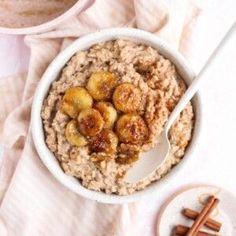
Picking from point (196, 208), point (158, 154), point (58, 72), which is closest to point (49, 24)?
point (58, 72)

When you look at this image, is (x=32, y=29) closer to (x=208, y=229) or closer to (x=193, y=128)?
(x=193, y=128)

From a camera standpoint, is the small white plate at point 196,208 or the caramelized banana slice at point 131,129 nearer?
the caramelized banana slice at point 131,129

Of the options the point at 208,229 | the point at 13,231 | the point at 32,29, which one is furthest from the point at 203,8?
the point at 13,231

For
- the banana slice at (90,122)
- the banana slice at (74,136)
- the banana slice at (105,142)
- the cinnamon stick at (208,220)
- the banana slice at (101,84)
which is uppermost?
the banana slice at (101,84)

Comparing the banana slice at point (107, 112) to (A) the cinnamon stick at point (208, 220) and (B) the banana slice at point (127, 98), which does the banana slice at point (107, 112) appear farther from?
(A) the cinnamon stick at point (208, 220)

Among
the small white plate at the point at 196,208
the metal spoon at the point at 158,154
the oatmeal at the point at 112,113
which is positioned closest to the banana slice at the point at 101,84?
the oatmeal at the point at 112,113

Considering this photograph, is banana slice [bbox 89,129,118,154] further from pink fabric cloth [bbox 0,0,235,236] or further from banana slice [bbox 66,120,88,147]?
pink fabric cloth [bbox 0,0,235,236]

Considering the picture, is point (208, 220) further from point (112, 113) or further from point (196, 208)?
point (112, 113)

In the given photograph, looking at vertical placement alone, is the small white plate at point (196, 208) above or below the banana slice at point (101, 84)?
below
